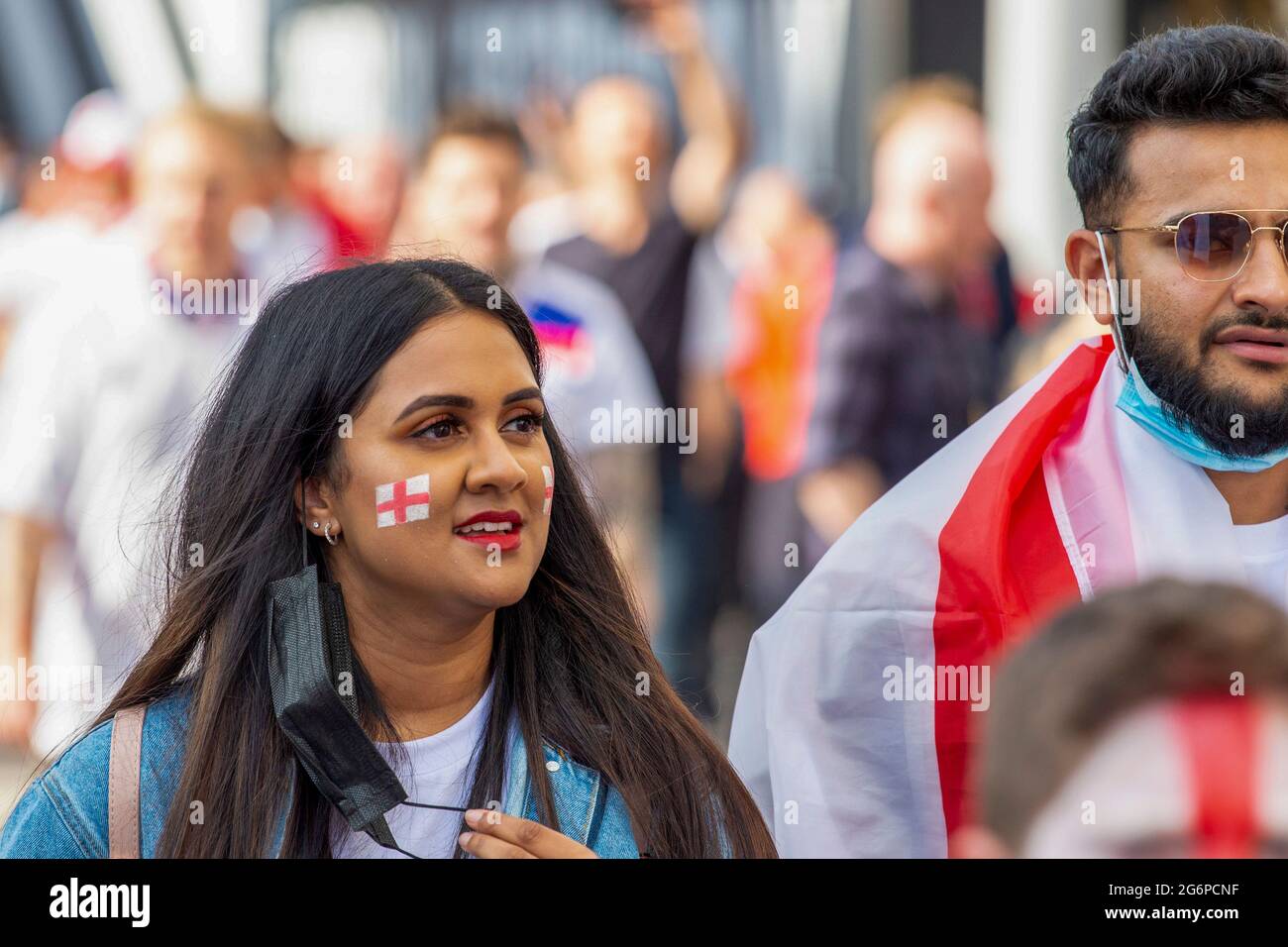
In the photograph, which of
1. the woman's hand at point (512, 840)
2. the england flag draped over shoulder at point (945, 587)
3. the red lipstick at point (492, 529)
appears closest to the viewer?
the woman's hand at point (512, 840)

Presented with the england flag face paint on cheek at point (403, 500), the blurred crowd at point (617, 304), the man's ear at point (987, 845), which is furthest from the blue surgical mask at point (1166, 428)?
the blurred crowd at point (617, 304)

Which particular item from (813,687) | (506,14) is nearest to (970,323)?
(506,14)

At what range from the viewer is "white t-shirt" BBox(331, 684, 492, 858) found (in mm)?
2207

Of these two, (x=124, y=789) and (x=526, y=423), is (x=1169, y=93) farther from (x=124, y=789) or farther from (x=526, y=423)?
(x=124, y=789)

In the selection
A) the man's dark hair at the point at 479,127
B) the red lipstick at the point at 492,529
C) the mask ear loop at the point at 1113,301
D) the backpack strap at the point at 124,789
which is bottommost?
the backpack strap at the point at 124,789

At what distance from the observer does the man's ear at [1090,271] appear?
102 inches

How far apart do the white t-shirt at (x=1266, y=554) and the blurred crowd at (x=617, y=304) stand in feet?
7.04

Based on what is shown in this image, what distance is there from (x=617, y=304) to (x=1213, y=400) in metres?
2.92

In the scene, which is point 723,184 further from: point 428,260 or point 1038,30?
point 428,260

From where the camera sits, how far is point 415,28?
615cm

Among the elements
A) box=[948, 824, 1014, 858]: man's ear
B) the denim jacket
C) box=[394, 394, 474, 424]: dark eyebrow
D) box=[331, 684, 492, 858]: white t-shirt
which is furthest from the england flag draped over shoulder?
box=[948, 824, 1014, 858]: man's ear

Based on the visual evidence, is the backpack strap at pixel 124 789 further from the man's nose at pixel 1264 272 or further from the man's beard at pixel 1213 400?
the man's nose at pixel 1264 272

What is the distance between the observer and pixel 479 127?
510 cm

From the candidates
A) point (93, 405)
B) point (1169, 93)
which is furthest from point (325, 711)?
point (93, 405)
